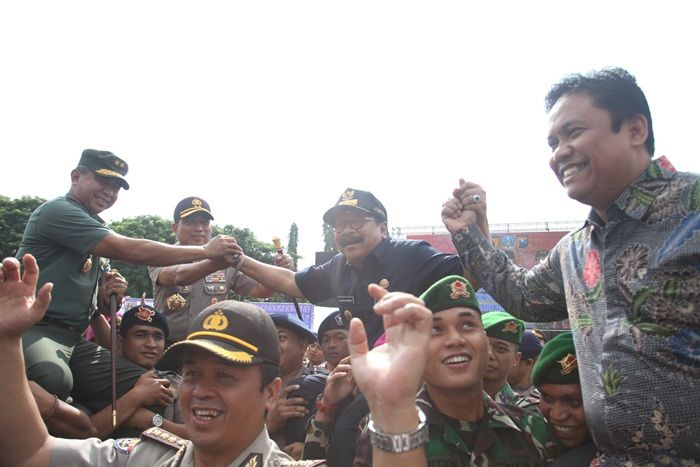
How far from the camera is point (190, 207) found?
215 inches

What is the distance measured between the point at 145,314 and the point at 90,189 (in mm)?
1240

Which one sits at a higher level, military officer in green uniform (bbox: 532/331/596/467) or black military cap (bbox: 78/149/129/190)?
black military cap (bbox: 78/149/129/190)

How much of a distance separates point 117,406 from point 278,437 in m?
1.21

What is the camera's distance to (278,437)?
384 centimetres

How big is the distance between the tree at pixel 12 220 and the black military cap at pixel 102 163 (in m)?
28.0

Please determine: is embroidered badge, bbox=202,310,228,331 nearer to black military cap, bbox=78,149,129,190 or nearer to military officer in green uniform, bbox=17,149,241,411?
military officer in green uniform, bbox=17,149,241,411

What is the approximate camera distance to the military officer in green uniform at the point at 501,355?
3783 millimetres

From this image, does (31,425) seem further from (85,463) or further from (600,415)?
(600,415)

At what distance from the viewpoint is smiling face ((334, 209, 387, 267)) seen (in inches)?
152

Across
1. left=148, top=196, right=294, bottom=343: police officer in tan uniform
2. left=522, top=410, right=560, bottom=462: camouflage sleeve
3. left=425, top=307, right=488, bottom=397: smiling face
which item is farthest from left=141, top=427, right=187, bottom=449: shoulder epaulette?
left=148, top=196, right=294, bottom=343: police officer in tan uniform

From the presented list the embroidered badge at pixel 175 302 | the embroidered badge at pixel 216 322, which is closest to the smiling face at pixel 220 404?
the embroidered badge at pixel 216 322

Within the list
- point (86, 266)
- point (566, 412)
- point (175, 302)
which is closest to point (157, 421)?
point (86, 266)

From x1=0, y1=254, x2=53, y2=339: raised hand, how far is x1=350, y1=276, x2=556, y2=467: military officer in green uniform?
4.74 feet

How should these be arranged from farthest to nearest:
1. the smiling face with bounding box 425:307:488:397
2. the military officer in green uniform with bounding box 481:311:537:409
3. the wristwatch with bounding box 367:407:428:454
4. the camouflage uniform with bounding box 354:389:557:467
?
the military officer in green uniform with bounding box 481:311:537:409
the smiling face with bounding box 425:307:488:397
the camouflage uniform with bounding box 354:389:557:467
the wristwatch with bounding box 367:407:428:454
